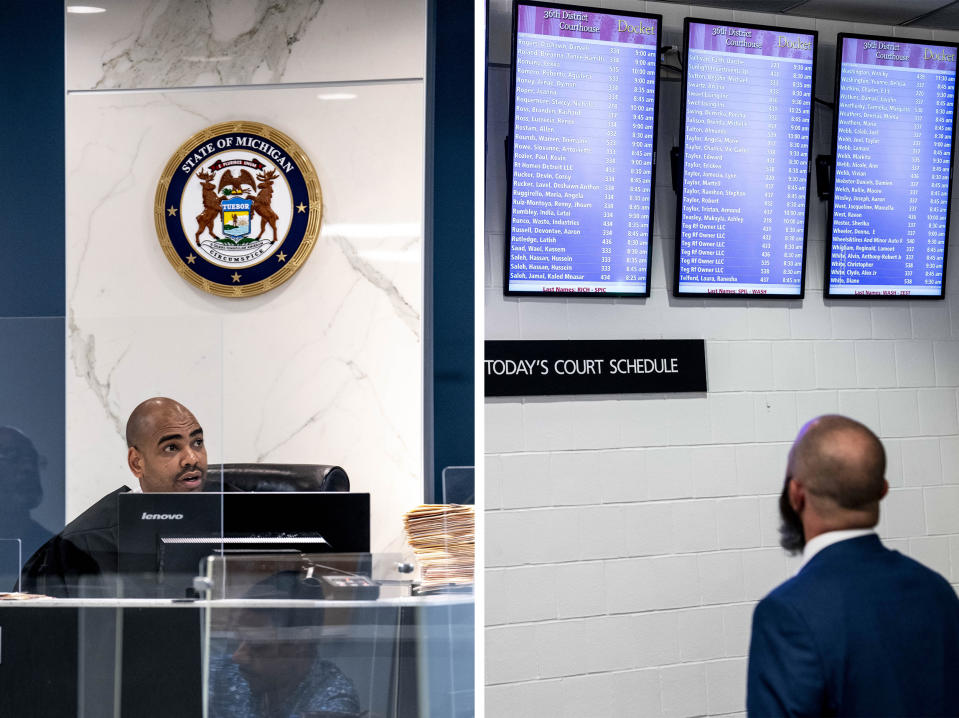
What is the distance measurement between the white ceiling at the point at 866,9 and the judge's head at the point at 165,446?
6.42ft

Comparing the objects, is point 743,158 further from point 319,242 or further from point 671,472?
point 319,242

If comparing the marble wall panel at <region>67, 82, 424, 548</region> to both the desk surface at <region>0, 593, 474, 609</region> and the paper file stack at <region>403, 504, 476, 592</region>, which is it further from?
the desk surface at <region>0, 593, 474, 609</region>

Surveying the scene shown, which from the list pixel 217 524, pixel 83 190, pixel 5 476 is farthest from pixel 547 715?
pixel 83 190

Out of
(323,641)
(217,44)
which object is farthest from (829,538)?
(217,44)

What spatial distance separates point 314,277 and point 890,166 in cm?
225

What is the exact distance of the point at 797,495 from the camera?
5.08 feet

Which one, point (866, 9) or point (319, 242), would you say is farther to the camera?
point (319, 242)

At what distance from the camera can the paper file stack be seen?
264 cm

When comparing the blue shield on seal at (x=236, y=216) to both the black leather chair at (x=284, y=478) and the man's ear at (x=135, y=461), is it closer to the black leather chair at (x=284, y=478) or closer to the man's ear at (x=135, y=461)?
the black leather chair at (x=284, y=478)

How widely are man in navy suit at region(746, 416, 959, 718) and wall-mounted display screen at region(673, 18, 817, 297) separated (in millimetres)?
1371

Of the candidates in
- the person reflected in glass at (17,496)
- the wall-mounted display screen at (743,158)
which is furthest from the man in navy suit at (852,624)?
the person reflected in glass at (17,496)

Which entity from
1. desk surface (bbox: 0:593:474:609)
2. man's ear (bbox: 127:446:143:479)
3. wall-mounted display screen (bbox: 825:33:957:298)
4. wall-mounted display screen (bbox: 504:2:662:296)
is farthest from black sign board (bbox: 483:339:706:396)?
man's ear (bbox: 127:446:143:479)

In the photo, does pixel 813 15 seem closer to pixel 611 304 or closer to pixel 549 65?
pixel 549 65

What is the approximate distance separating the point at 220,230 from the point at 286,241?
282mm
